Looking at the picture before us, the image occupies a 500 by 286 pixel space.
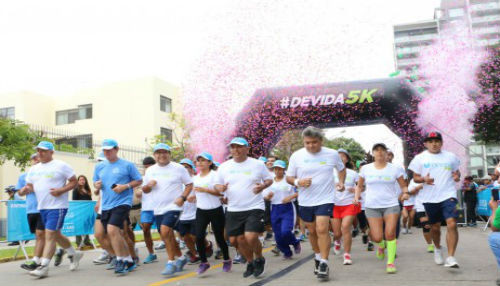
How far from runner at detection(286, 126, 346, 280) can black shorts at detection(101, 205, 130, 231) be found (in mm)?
2520

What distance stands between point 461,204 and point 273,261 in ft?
35.6

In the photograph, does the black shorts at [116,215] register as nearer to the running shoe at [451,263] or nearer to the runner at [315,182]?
the runner at [315,182]

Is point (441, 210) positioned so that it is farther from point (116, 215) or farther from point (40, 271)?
point (40, 271)

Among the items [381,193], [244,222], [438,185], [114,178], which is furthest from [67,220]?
[438,185]

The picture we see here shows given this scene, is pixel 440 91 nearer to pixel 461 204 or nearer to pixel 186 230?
pixel 461 204

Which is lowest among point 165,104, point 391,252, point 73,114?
point 391,252

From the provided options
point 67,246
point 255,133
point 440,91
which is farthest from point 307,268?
point 440,91

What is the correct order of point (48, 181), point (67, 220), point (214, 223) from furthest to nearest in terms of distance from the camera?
point (67, 220)
point (48, 181)
point (214, 223)

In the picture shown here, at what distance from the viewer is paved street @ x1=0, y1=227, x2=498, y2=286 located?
6.24 metres

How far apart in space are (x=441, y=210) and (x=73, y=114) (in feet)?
109

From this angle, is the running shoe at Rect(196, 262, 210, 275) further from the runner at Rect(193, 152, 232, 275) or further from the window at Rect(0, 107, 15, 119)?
the window at Rect(0, 107, 15, 119)

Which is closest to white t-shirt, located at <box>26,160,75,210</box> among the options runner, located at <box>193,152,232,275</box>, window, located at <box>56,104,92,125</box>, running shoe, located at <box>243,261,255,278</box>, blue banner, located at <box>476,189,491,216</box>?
runner, located at <box>193,152,232,275</box>

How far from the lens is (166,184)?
25.5 feet

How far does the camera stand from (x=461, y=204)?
17172 mm
